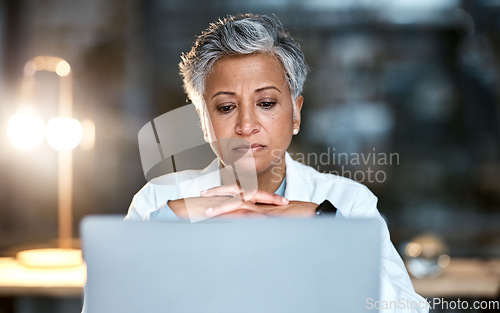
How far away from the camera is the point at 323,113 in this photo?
416 centimetres

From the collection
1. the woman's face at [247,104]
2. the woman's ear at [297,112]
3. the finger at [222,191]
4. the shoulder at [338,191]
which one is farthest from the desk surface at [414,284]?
the finger at [222,191]

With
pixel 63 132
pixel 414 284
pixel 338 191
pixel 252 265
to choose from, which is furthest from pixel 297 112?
pixel 63 132

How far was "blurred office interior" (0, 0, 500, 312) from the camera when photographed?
4129mm

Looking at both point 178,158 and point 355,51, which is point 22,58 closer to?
point 355,51

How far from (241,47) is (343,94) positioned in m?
2.88

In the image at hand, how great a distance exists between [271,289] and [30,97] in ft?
7.72

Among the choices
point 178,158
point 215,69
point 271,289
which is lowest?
point 271,289

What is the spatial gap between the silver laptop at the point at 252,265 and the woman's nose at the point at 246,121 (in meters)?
0.65

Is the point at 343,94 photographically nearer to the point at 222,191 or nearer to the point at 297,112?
the point at 297,112

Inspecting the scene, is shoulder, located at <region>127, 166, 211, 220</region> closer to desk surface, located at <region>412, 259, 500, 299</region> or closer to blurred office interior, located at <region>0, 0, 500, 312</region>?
desk surface, located at <region>412, 259, 500, 299</region>

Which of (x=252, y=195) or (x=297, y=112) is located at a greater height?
(x=297, y=112)

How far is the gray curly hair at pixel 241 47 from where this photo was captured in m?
1.37

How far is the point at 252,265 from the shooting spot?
2.37 ft

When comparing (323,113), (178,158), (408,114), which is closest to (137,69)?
(323,113)
